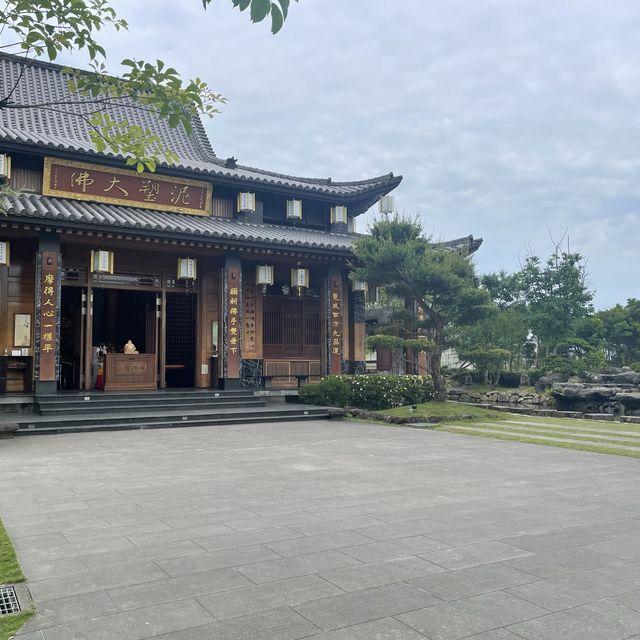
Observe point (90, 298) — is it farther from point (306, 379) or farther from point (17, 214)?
point (306, 379)

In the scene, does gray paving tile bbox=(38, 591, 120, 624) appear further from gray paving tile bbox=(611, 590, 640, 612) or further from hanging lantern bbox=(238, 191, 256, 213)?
hanging lantern bbox=(238, 191, 256, 213)

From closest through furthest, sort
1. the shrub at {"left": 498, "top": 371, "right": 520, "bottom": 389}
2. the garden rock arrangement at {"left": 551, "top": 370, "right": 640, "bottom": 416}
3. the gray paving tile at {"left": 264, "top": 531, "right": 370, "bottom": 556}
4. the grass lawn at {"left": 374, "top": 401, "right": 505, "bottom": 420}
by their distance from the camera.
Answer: the gray paving tile at {"left": 264, "top": 531, "right": 370, "bottom": 556} < the grass lawn at {"left": 374, "top": 401, "right": 505, "bottom": 420} < the garden rock arrangement at {"left": 551, "top": 370, "right": 640, "bottom": 416} < the shrub at {"left": 498, "top": 371, "right": 520, "bottom": 389}

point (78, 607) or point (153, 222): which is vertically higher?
point (153, 222)

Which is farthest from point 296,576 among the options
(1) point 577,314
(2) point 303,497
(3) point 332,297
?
(1) point 577,314

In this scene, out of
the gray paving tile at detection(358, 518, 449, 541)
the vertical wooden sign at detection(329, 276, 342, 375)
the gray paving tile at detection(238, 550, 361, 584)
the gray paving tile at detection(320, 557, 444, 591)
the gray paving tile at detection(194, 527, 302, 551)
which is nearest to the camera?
the gray paving tile at detection(320, 557, 444, 591)

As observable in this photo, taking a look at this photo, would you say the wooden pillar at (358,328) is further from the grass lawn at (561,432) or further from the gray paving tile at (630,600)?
the gray paving tile at (630,600)

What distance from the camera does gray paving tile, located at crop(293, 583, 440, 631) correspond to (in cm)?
307

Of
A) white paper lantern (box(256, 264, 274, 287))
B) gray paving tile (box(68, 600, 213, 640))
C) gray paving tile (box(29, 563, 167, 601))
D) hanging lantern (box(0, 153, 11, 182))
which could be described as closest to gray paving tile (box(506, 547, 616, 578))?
gray paving tile (box(68, 600, 213, 640))

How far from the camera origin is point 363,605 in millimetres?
3248

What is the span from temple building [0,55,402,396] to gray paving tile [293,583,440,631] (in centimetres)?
1143

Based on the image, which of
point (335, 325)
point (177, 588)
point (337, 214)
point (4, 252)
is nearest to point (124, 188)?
point (4, 252)

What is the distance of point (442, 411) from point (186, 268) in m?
7.44

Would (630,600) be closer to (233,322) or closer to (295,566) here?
(295,566)

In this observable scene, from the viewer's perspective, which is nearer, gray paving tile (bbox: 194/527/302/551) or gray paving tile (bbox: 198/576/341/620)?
gray paving tile (bbox: 198/576/341/620)
